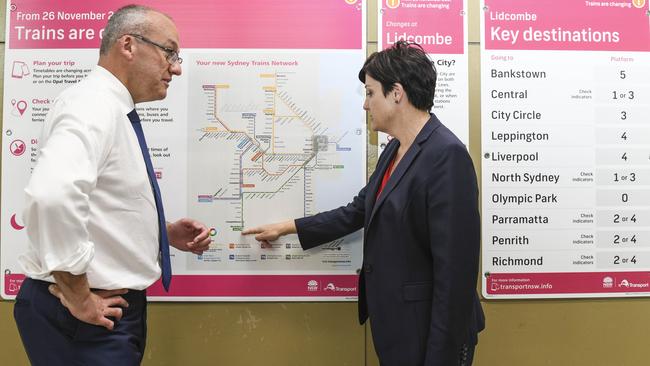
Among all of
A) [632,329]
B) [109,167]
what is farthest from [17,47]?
[632,329]

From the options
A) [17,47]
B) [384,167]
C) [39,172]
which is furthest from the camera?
[17,47]

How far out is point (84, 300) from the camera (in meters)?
1.08

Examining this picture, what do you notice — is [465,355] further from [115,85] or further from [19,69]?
[19,69]

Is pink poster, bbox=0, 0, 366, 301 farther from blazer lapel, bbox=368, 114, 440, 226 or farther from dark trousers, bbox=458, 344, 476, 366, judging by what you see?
dark trousers, bbox=458, 344, 476, 366

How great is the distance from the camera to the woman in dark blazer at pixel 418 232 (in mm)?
1231

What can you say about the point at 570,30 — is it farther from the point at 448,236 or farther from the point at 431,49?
the point at 448,236

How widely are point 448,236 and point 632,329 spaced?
1201 mm

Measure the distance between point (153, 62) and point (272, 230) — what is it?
0.76 meters

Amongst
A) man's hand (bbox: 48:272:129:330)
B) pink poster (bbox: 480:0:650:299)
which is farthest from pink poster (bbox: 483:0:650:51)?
man's hand (bbox: 48:272:129:330)

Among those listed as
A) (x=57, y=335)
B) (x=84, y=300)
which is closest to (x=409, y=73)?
(x=84, y=300)

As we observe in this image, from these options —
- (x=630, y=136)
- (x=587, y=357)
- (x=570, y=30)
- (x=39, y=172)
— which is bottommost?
(x=587, y=357)

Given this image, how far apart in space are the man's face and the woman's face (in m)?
0.63

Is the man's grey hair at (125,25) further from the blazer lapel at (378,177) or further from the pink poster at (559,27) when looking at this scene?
the pink poster at (559,27)

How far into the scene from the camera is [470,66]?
1.81 m
